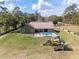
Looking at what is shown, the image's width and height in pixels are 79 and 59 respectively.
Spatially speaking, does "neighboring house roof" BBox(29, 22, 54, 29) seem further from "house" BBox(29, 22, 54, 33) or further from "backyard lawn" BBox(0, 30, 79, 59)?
"backyard lawn" BBox(0, 30, 79, 59)

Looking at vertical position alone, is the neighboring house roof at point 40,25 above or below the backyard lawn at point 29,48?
above

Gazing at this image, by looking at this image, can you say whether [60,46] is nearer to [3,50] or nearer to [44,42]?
[44,42]

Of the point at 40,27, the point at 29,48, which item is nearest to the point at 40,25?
the point at 40,27

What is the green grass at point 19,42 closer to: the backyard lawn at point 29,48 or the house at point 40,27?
the backyard lawn at point 29,48

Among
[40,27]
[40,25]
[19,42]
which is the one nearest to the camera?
[40,25]

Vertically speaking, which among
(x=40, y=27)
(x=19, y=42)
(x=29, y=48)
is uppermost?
(x=40, y=27)

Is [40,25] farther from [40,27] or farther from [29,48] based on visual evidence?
[29,48]

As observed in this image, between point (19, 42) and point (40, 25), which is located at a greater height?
point (40, 25)

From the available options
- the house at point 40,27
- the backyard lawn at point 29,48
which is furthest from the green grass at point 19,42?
the house at point 40,27

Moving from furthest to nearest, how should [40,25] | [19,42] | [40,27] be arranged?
[40,27], [19,42], [40,25]
